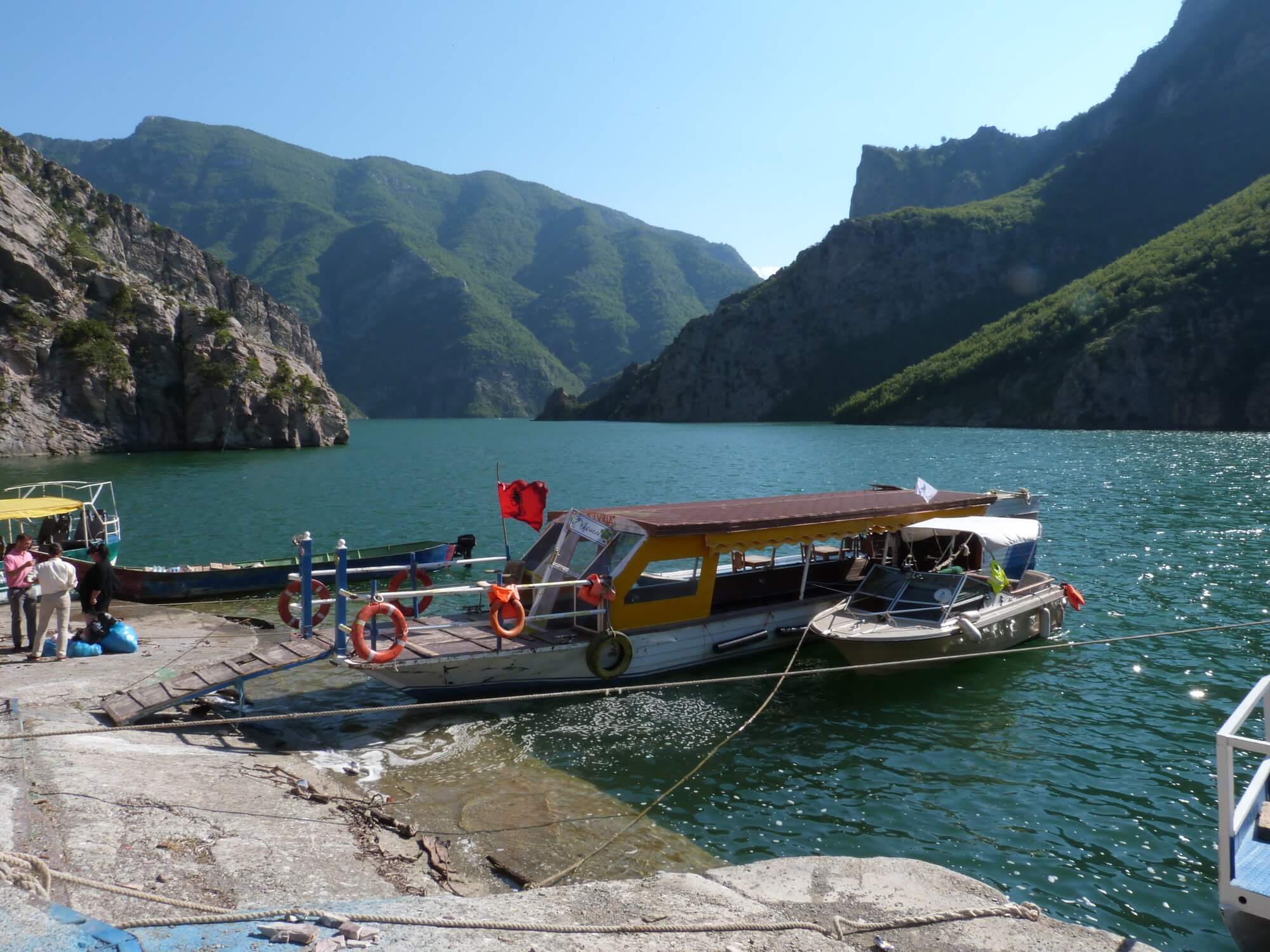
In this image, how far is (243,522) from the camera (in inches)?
1586

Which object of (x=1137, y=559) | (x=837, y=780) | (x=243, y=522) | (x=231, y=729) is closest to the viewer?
(x=837, y=780)

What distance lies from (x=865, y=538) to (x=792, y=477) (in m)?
38.0

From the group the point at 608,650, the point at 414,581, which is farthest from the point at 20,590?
the point at 608,650

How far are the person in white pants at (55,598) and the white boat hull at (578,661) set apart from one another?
586 cm

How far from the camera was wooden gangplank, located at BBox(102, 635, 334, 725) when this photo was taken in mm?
12594

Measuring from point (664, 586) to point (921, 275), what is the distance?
187 m

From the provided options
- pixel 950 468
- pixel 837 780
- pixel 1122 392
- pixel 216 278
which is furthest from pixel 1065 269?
pixel 837 780

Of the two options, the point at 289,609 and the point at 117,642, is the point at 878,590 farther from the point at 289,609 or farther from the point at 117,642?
the point at 117,642

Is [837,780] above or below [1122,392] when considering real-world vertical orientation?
below

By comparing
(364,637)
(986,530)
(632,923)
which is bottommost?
(632,923)

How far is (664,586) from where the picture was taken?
1750cm

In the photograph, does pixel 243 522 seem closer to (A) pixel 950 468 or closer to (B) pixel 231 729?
(B) pixel 231 729

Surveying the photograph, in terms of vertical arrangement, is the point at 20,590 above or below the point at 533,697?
above

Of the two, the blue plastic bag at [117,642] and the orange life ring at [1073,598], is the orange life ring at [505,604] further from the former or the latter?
the orange life ring at [1073,598]
